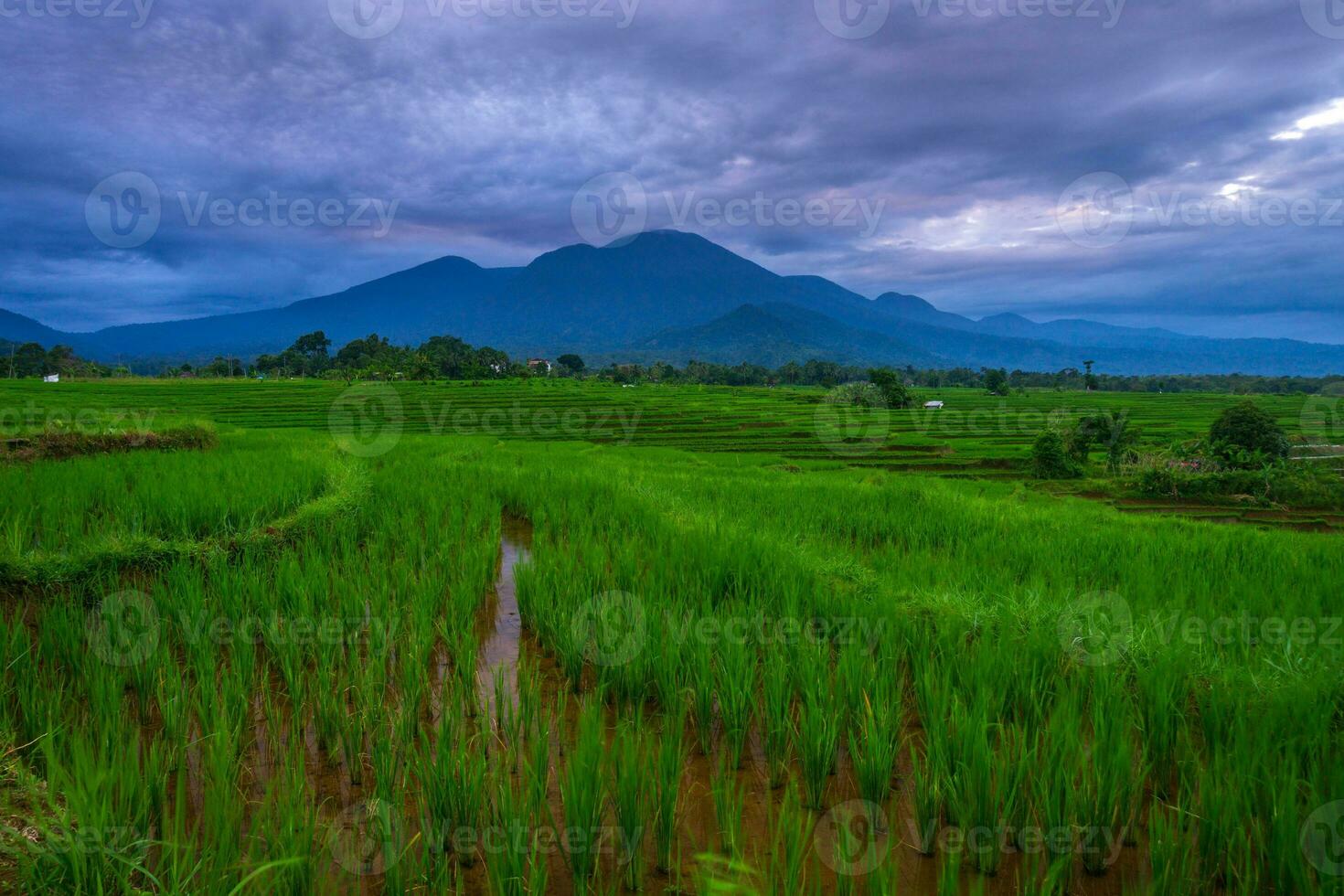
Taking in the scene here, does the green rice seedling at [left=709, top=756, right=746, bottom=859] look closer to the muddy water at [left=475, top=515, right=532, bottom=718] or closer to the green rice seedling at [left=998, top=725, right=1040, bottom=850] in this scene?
the green rice seedling at [left=998, top=725, right=1040, bottom=850]

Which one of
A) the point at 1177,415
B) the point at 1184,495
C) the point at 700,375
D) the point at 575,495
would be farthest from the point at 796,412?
the point at 700,375

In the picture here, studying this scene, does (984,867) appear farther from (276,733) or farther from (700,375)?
(700,375)

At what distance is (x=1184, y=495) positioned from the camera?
19766 mm

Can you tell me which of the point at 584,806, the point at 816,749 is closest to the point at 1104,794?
the point at 816,749

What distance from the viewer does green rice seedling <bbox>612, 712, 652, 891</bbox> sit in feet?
6.41

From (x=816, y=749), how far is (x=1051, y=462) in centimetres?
2571

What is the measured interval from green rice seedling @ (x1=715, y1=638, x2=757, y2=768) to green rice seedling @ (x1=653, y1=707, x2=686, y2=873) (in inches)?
10.7

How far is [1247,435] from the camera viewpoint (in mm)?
23562

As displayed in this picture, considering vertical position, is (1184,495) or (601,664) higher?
(601,664)

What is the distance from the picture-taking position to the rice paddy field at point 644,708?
190 centimetres

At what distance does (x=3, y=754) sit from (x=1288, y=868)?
424cm

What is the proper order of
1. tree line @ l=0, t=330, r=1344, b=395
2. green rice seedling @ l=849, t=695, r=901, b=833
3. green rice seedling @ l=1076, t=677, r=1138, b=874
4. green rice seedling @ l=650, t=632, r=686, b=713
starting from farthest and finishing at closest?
1. tree line @ l=0, t=330, r=1344, b=395
2. green rice seedling @ l=650, t=632, r=686, b=713
3. green rice seedling @ l=849, t=695, r=901, b=833
4. green rice seedling @ l=1076, t=677, r=1138, b=874

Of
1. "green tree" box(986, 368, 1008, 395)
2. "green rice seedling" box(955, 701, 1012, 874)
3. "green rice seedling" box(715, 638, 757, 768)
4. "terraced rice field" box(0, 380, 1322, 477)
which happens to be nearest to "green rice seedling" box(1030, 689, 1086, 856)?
"green rice seedling" box(955, 701, 1012, 874)

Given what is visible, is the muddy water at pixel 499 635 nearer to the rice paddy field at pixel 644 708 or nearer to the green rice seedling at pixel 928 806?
the rice paddy field at pixel 644 708
